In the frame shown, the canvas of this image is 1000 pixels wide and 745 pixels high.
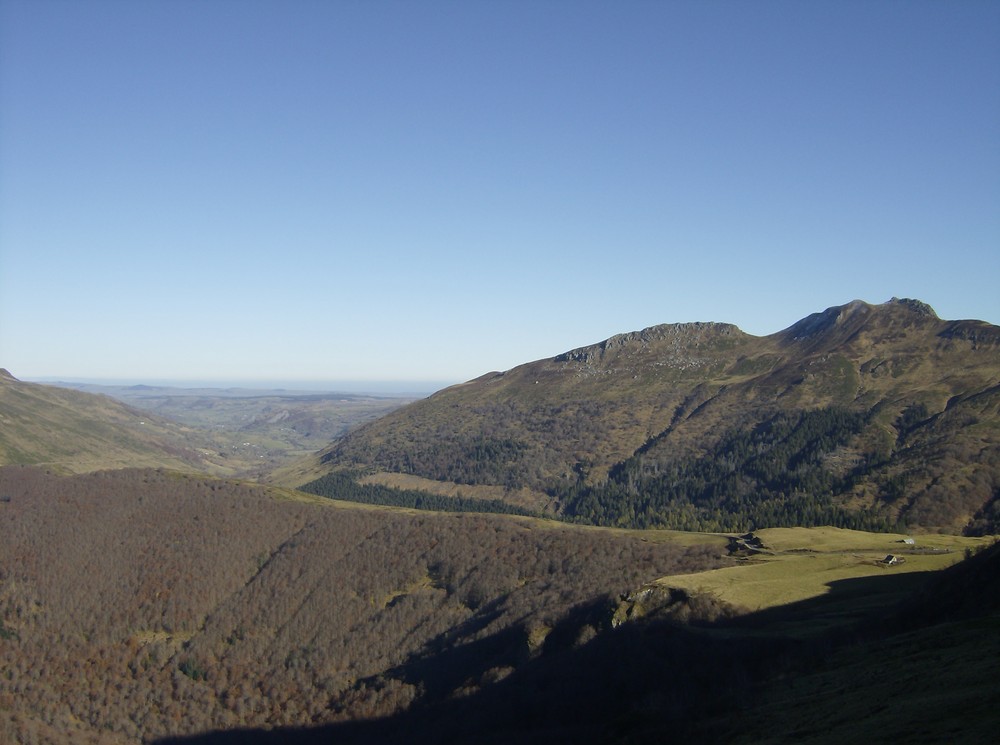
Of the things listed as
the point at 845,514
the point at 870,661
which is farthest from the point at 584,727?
the point at 845,514

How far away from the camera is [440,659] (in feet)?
436

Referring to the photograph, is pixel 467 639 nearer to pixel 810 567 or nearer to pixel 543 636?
pixel 543 636

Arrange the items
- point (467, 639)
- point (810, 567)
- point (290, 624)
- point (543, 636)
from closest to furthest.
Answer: point (810, 567) < point (543, 636) < point (467, 639) < point (290, 624)

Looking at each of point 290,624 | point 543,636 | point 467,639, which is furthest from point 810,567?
point 290,624

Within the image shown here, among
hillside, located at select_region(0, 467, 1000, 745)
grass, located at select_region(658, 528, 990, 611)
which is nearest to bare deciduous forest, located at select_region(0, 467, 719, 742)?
hillside, located at select_region(0, 467, 1000, 745)

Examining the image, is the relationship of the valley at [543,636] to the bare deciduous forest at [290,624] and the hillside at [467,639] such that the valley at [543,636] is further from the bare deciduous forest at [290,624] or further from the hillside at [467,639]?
the bare deciduous forest at [290,624]

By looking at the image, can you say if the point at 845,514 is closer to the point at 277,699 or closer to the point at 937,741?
the point at 277,699

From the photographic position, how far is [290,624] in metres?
174

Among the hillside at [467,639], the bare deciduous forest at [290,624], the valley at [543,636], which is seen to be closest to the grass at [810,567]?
the valley at [543,636]

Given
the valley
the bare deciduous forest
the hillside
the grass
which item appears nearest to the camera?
the valley

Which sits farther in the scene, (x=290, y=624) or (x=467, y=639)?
(x=290, y=624)

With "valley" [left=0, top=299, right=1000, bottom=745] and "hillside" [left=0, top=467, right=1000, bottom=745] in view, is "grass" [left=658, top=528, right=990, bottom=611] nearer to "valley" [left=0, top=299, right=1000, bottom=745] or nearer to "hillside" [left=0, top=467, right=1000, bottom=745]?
"valley" [left=0, top=299, right=1000, bottom=745]

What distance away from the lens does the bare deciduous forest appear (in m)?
135

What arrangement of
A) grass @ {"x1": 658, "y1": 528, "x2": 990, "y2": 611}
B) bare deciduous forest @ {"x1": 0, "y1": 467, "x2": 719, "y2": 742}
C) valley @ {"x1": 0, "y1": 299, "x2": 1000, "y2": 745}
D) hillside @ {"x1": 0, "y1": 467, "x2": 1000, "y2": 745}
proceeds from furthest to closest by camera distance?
bare deciduous forest @ {"x1": 0, "y1": 467, "x2": 719, "y2": 742}
grass @ {"x1": 658, "y1": 528, "x2": 990, "y2": 611}
hillside @ {"x1": 0, "y1": 467, "x2": 1000, "y2": 745}
valley @ {"x1": 0, "y1": 299, "x2": 1000, "y2": 745}
